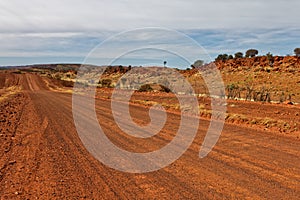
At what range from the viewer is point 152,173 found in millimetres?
6746

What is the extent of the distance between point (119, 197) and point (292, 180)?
3283mm

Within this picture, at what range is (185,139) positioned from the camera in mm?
10078

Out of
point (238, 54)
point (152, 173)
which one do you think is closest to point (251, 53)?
point (238, 54)

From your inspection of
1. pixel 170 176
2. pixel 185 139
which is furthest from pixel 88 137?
pixel 170 176

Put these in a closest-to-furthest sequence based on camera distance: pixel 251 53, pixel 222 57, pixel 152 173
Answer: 1. pixel 152 173
2. pixel 251 53
3. pixel 222 57

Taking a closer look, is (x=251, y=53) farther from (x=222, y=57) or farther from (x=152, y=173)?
(x=152, y=173)

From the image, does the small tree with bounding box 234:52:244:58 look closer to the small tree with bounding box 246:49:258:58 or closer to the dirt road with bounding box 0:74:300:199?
the small tree with bounding box 246:49:258:58

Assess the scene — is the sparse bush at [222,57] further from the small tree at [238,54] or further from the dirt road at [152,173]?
the dirt road at [152,173]

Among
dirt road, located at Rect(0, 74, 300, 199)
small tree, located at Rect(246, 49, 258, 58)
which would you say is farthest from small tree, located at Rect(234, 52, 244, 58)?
dirt road, located at Rect(0, 74, 300, 199)

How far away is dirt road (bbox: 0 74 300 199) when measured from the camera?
5629mm

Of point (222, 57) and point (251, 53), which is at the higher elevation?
point (251, 53)

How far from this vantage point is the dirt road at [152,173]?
5.63 m

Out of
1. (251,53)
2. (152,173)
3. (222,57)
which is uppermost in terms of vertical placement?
(251,53)

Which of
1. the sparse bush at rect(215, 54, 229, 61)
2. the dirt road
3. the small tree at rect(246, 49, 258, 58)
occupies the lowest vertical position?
the dirt road
